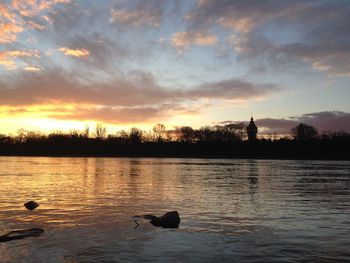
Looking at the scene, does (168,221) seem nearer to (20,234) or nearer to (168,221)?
(168,221)

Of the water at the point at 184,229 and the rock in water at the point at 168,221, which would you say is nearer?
the water at the point at 184,229

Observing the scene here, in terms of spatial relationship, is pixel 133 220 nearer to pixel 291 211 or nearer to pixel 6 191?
pixel 291 211

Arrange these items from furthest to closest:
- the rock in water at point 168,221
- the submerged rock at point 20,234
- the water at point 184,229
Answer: the rock in water at point 168,221, the submerged rock at point 20,234, the water at point 184,229

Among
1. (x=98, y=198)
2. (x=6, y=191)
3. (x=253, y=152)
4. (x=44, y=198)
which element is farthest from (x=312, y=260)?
(x=253, y=152)

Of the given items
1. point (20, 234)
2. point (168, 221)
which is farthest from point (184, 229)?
point (20, 234)

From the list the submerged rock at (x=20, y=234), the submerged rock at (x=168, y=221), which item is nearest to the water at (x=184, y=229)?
the submerged rock at (x=20, y=234)

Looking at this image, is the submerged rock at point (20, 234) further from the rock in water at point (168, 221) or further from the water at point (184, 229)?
the rock in water at point (168, 221)

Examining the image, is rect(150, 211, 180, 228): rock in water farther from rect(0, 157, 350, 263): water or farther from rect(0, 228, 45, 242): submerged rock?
rect(0, 228, 45, 242): submerged rock

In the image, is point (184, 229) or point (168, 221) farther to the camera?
point (168, 221)

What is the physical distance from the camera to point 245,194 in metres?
39.1

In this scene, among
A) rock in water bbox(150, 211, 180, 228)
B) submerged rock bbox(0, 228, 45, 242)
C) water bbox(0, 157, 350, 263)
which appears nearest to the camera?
water bbox(0, 157, 350, 263)

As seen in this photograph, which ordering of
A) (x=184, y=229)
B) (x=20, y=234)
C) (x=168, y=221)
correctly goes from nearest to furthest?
1. (x=20, y=234)
2. (x=184, y=229)
3. (x=168, y=221)

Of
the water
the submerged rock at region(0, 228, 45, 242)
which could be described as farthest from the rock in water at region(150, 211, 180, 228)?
the submerged rock at region(0, 228, 45, 242)

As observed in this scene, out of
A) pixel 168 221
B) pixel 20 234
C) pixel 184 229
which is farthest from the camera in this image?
pixel 168 221
